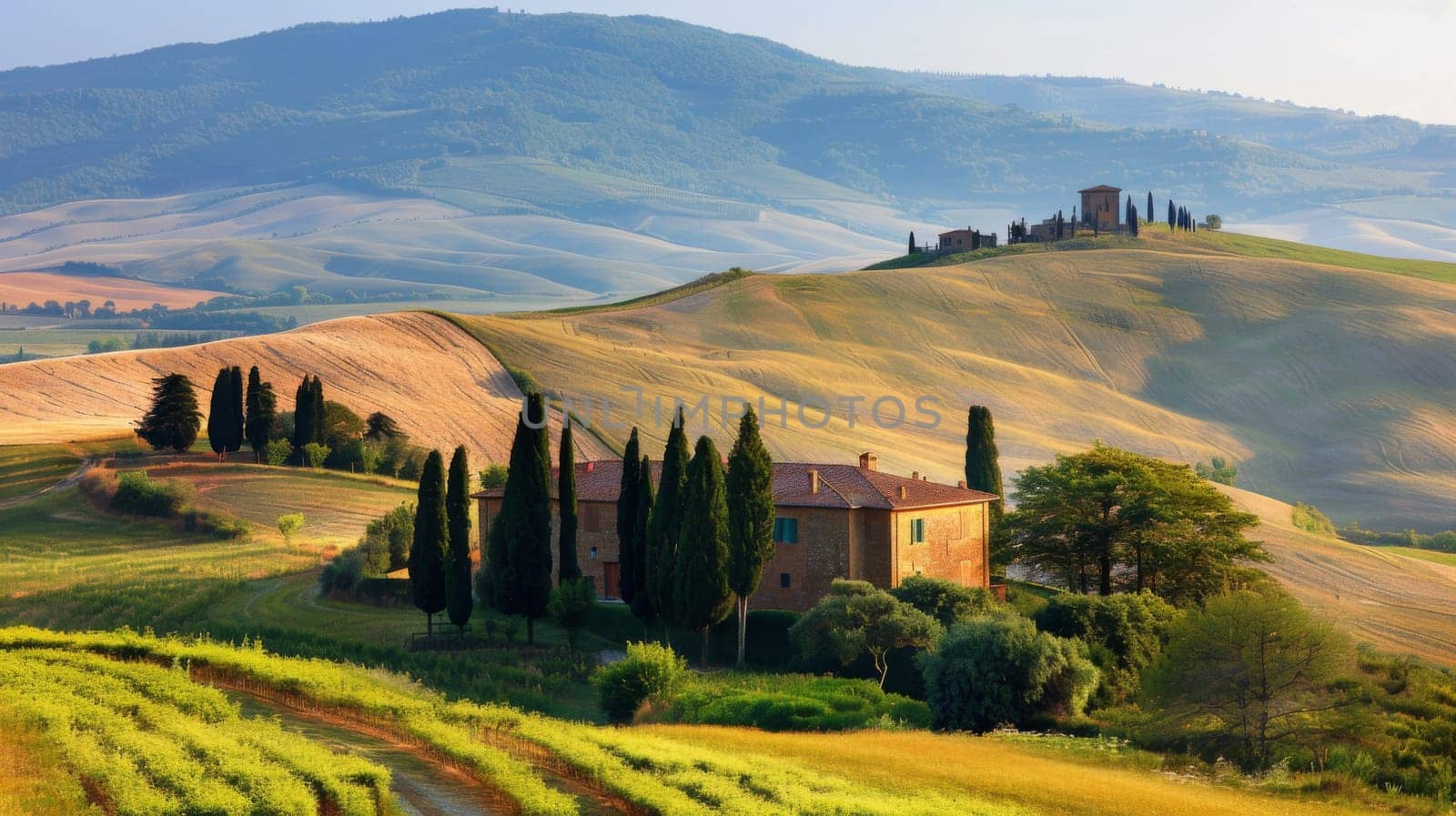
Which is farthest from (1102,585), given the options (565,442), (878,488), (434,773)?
(434,773)

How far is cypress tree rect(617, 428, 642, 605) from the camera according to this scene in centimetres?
5084

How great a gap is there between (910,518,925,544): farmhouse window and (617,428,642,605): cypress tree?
9.29m

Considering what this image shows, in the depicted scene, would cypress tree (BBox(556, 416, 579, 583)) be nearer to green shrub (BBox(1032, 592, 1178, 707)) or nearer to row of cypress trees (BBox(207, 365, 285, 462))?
green shrub (BBox(1032, 592, 1178, 707))

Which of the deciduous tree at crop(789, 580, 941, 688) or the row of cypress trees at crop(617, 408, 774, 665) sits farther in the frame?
the row of cypress trees at crop(617, 408, 774, 665)

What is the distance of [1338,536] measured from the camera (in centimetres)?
10019

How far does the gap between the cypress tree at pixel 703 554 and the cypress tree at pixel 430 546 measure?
287 inches

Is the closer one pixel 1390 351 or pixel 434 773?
pixel 434 773

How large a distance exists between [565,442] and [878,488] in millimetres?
10693

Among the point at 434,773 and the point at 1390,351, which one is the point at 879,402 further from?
the point at 434,773

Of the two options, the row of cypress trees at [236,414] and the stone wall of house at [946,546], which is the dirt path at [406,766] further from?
the row of cypress trees at [236,414]

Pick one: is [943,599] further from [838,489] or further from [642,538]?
[642,538]

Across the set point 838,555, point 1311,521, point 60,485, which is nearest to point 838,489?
point 838,555

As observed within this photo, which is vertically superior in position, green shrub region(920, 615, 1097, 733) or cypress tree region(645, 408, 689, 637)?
cypress tree region(645, 408, 689, 637)

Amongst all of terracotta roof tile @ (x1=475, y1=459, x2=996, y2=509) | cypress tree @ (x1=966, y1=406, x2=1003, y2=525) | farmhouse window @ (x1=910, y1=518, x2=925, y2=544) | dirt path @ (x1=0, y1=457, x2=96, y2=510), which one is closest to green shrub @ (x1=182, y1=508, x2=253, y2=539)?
dirt path @ (x1=0, y1=457, x2=96, y2=510)
